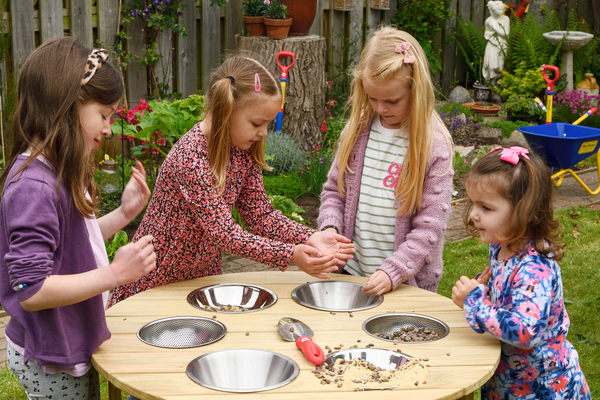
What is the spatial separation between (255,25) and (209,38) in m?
0.58

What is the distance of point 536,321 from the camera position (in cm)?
180

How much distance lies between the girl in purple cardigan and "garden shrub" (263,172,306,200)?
2.62 metres

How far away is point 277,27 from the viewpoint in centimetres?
621

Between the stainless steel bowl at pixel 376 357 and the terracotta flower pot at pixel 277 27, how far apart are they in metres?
4.84

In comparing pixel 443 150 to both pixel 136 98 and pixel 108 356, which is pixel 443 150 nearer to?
pixel 108 356

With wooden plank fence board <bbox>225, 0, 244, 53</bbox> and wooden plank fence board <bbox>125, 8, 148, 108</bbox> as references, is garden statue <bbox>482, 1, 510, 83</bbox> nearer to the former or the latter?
wooden plank fence board <bbox>225, 0, 244, 53</bbox>

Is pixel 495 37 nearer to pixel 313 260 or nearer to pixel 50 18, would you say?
pixel 50 18

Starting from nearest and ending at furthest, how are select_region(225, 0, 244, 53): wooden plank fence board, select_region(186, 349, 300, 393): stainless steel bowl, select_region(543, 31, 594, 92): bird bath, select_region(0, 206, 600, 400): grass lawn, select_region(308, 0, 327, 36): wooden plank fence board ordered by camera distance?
select_region(186, 349, 300, 393): stainless steel bowl, select_region(0, 206, 600, 400): grass lawn, select_region(225, 0, 244, 53): wooden plank fence board, select_region(308, 0, 327, 36): wooden plank fence board, select_region(543, 31, 594, 92): bird bath

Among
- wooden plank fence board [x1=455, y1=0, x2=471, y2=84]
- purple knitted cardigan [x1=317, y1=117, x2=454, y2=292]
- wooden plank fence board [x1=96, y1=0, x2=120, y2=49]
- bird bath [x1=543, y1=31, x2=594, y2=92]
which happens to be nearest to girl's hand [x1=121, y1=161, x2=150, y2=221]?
purple knitted cardigan [x1=317, y1=117, x2=454, y2=292]

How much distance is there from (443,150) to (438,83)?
7694 millimetres

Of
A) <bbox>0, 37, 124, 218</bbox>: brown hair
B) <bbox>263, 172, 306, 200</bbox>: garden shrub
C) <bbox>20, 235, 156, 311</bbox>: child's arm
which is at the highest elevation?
<bbox>0, 37, 124, 218</bbox>: brown hair

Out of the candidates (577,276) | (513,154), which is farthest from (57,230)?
(577,276)

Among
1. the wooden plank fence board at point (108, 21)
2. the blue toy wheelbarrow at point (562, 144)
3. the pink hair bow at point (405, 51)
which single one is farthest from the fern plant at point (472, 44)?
the pink hair bow at point (405, 51)

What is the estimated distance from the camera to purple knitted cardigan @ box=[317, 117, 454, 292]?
7.68ft
